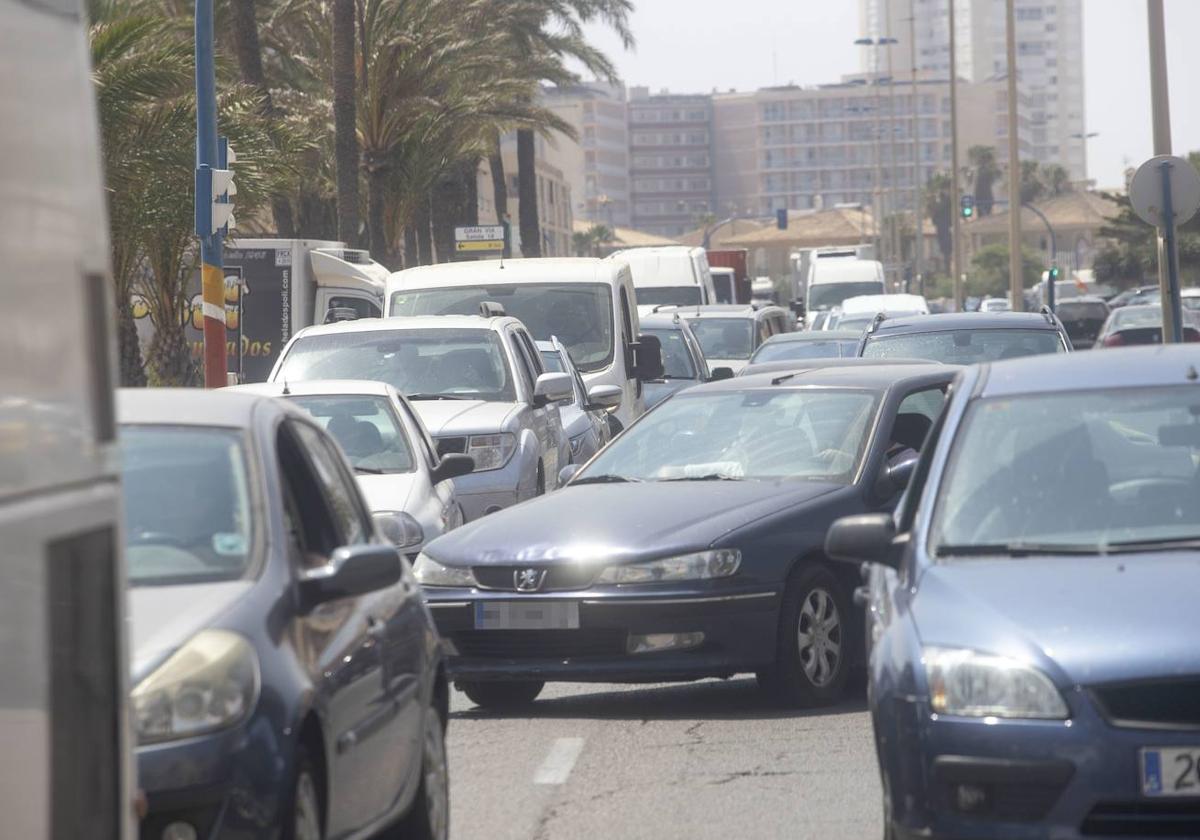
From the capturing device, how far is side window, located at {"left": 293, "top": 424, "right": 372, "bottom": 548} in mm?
5973

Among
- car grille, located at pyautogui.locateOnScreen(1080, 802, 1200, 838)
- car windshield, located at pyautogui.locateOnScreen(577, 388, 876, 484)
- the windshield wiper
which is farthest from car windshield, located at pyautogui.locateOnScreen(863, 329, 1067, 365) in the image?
car grille, located at pyautogui.locateOnScreen(1080, 802, 1200, 838)

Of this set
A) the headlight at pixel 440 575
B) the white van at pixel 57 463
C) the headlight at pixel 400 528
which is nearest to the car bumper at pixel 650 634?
the headlight at pixel 440 575

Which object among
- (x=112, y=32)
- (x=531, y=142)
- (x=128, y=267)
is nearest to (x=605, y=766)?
(x=112, y=32)

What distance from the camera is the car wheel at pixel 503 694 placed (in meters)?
9.61

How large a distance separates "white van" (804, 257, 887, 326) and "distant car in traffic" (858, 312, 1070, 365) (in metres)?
36.4

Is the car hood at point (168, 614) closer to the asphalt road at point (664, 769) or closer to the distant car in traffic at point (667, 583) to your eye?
the asphalt road at point (664, 769)

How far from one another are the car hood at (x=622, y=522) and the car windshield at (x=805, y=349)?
13616mm

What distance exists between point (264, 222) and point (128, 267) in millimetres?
27258

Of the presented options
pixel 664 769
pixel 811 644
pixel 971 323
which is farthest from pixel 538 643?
pixel 971 323

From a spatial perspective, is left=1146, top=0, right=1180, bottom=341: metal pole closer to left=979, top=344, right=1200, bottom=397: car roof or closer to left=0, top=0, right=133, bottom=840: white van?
left=979, top=344, right=1200, bottom=397: car roof

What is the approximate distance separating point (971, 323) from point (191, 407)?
11647mm

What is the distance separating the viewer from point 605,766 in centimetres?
800

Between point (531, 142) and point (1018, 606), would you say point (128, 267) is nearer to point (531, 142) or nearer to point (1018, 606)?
point (1018, 606)

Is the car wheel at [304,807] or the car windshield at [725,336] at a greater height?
the car windshield at [725,336]
